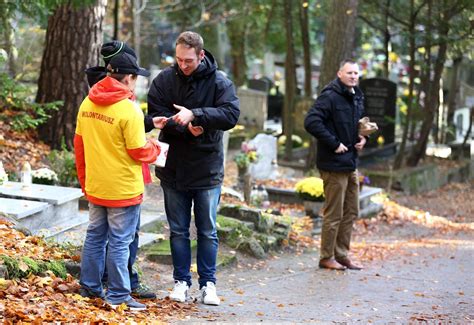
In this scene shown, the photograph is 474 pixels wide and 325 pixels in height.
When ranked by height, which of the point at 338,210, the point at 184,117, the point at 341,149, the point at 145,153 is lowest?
the point at 338,210

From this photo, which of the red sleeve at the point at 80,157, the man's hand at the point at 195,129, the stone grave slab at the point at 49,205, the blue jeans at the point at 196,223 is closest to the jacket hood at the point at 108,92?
the red sleeve at the point at 80,157

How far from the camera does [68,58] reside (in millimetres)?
11500

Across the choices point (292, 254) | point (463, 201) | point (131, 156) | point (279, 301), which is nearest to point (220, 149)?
point (131, 156)

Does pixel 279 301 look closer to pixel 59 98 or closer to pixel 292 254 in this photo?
pixel 292 254

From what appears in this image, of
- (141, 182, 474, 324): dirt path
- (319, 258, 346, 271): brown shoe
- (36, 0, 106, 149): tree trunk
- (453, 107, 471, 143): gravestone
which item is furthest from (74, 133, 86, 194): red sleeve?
(453, 107, 471, 143): gravestone

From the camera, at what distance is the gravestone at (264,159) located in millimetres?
15289

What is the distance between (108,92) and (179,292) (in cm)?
170

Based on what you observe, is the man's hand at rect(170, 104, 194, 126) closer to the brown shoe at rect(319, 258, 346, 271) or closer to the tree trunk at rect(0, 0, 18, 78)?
the brown shoe at rect(319, 258, 346, 271)

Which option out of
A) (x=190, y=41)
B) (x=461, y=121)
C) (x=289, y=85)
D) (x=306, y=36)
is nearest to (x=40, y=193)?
(x=190, y=41)

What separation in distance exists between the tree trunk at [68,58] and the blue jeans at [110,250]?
18.5ft

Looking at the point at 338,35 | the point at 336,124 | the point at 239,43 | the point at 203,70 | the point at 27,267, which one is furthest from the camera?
the point at 239,43

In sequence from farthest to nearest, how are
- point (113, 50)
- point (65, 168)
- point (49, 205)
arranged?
point (65, 168) < point (49, 205) < point (113, 50)

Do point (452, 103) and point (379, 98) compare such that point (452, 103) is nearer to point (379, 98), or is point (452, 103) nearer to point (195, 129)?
point (379, 98)

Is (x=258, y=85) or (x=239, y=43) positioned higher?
(x=239, y=43)
